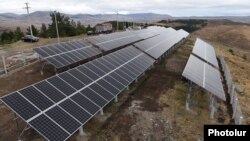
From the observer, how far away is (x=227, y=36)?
12100cm

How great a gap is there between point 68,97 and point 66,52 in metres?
15.5

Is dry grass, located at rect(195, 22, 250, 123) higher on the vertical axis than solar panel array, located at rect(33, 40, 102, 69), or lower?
lower

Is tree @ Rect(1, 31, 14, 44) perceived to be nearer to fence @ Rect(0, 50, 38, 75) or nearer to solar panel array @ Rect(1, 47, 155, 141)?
fence @ Rect(0, 50, 38, 75)

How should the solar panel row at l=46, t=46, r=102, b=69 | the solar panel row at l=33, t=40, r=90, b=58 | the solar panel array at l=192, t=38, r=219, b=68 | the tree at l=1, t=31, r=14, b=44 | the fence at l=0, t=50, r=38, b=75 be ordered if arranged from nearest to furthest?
the solar panel row at l=46, t=46, r=102, b=69 → the solar panel row at l=33, t=40, r=90, b=58 → the fence at l=0, t=50, r=38, b=75 → the solar panel array at l=192, t=38, r=219, b=68 → the tree at l=1, t=31, r=14, b=44

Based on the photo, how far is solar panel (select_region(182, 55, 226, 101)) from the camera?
22.1 metres

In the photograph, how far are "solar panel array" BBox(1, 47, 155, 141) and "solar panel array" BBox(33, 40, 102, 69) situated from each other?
589 cm

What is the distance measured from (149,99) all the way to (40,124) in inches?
459


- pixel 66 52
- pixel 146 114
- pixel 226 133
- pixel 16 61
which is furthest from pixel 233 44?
pixel 226 133

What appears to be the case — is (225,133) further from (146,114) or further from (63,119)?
(146,114)

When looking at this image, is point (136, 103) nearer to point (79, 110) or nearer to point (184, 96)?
point (184, 96)

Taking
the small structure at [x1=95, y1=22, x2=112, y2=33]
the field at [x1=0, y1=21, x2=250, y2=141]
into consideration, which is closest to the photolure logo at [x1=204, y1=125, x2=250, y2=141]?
the field at [x1=0, y1=21, x2=250, y2=141]

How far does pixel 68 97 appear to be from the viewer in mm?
17281

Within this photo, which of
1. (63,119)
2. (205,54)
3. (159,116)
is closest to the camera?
(63,119)

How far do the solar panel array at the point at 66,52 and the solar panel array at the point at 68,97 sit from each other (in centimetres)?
589
